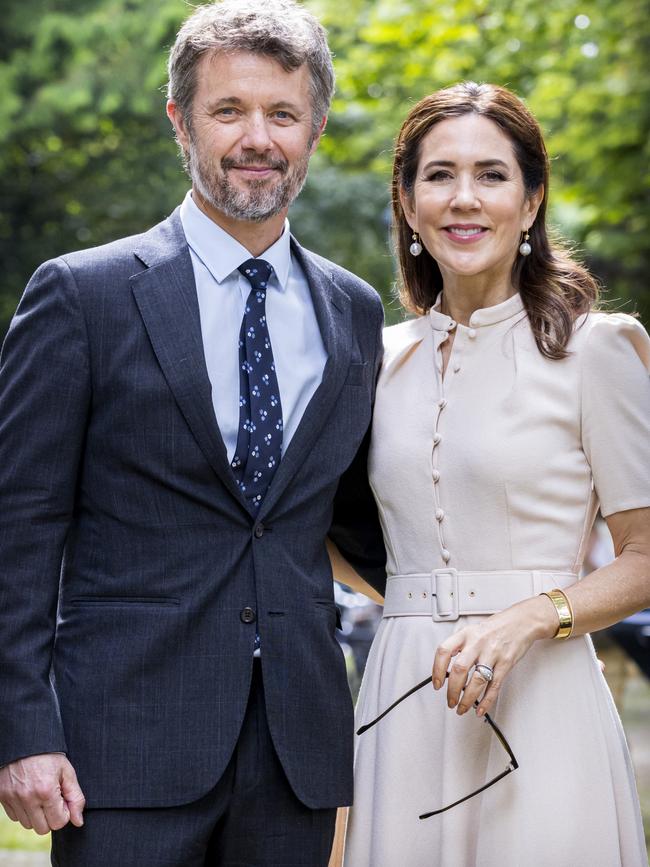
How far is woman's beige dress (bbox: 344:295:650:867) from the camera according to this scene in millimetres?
3238

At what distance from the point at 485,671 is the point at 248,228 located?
3.96 ft

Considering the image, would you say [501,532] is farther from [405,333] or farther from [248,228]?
[248,228]

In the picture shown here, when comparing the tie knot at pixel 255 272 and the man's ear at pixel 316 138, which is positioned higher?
the man's ear at pixel 316 138

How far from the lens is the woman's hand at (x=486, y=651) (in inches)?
118

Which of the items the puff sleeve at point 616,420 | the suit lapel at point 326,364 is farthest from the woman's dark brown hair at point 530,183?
the suit lapel at point 326,364

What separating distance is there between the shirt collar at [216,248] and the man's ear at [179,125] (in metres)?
0.15

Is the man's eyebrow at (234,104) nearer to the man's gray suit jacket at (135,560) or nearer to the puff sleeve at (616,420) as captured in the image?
the man's gray suit jacket at (135,560)

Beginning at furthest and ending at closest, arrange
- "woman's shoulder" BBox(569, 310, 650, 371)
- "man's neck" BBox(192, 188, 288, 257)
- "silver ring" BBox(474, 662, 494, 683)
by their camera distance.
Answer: "man's neck" BBox(192, 188, 288, 257) → "woman's shoulder" BBox(569, 310, 650, 371) → "silver ring" BBox(474, 662, 494, 683)

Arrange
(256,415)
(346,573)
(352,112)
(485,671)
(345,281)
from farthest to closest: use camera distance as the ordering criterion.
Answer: (352,112), (346,573), (345,281), (256,415), (485,671)

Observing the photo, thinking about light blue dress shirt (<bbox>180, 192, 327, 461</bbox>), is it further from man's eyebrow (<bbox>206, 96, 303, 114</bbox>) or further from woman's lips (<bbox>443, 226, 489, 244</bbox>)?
woman's lips (<bbox>443, 226, 489, 244</bbox>)

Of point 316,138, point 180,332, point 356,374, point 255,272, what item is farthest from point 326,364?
point 316,138

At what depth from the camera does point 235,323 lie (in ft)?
11.1

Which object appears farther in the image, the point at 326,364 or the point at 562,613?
the point at 326,364

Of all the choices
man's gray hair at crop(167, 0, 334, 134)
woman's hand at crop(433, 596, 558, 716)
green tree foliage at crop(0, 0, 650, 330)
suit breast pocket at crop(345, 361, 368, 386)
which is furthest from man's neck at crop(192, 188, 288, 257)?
green tree foliage at crop(0, 0, 650, 330)
